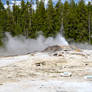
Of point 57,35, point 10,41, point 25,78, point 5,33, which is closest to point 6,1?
point 5,33

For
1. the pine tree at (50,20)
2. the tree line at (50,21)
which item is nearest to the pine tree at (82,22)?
the tree line at (50,21)

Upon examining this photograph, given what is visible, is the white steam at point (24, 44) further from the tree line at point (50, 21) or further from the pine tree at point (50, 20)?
the pine tree at point (50, 20)

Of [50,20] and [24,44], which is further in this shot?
[50,20]

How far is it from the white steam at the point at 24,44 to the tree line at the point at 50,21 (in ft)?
3.30

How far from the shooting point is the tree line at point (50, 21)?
22.5 meters

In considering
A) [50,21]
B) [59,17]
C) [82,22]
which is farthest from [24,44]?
[82,22]

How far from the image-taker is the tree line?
22516 millimetres

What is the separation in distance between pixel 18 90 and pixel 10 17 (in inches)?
826

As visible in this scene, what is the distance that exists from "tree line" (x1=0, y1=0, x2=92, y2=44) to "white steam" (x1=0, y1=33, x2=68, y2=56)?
3.30 ft

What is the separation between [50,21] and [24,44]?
6219 millimetres

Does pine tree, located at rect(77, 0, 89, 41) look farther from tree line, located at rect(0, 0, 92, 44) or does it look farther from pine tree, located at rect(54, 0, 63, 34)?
pine tree, located at rect(54, 0, 63, 34)

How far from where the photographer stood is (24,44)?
64.9 ft

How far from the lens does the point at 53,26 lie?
2372cm

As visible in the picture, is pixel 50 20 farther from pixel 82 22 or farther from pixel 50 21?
pixel 82 22
